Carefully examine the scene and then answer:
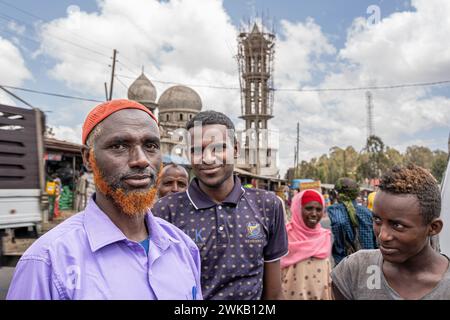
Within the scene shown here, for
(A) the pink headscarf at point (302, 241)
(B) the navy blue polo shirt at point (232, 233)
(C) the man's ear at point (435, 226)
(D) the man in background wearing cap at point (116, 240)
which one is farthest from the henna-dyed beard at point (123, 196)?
(A) the pink headscarf at point (302, 241)

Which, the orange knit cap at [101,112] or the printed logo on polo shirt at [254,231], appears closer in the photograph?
the orange knit cap at [101,112]

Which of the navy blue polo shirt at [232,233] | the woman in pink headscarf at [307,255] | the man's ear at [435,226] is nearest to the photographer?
the man's ear at [435,226]

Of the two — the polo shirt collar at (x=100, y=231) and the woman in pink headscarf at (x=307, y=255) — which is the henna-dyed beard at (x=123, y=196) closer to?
the polo shirt collar at (x=100, y=231)

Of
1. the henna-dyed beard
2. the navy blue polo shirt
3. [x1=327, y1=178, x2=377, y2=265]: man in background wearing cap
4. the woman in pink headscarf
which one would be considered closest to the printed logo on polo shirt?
the navy blue polo shirt

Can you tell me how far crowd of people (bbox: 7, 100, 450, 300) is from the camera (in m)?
1.20

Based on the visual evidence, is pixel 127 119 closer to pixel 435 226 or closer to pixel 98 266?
pixel 98 266

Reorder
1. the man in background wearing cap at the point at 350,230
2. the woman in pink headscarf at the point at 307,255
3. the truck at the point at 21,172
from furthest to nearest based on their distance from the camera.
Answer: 1. the truck at the point at 21,172
2. the man in background wearing cap at the point at 350,230
3. the woman in pink headscarf at the point at 307,255

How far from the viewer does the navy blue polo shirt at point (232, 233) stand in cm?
191

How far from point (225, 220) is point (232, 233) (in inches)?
3.0

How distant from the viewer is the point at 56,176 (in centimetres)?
1401

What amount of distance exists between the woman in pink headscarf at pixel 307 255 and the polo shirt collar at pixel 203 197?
4.63 ft

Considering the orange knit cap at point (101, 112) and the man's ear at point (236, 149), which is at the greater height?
the orange knit cap at point (101, 112)
